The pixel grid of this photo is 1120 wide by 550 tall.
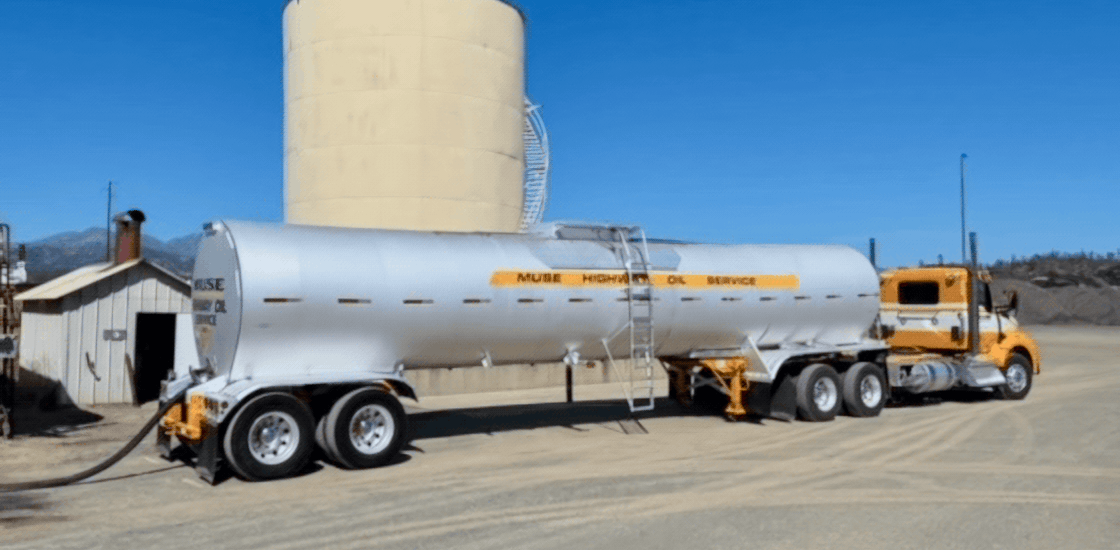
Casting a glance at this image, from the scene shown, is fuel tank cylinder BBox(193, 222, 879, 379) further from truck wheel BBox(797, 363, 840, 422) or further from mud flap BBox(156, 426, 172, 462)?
mud flap BBox(156, 426, 172, 462)

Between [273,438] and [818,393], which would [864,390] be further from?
[273,438]

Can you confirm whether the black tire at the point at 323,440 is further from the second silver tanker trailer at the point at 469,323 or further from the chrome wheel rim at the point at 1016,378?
the chrome wheel rim at the point at 1016,378

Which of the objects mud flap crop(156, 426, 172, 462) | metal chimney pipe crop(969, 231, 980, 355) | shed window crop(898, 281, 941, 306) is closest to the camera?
mud flap crop(156, 426, 172, 462)

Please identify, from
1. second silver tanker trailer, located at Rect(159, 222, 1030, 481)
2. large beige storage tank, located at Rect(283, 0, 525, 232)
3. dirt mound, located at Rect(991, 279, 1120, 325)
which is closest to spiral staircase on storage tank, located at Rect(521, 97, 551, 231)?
large beige storage tank, located at Rect(283, 0, 525, 232)

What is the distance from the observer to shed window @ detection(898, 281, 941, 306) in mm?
21953

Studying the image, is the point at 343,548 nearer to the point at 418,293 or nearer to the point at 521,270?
the point at 418,293

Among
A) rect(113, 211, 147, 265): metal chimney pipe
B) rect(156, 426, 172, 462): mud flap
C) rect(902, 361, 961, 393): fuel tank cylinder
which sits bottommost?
rect(156, 426, 172, 462): mud flap

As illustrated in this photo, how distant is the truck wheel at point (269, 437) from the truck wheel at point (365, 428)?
14.9 inches

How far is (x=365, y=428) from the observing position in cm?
1288

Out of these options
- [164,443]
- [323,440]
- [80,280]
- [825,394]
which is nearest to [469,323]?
[323,440]

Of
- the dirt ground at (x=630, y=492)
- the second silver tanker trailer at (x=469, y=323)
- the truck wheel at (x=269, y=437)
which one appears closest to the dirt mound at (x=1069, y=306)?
the second silver tanker trailer at (x=469, y=323)

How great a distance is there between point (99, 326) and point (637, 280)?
1267cm

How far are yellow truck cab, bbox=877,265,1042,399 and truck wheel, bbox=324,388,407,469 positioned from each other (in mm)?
12384

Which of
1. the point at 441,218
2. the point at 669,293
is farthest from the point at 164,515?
the point at 441,218
